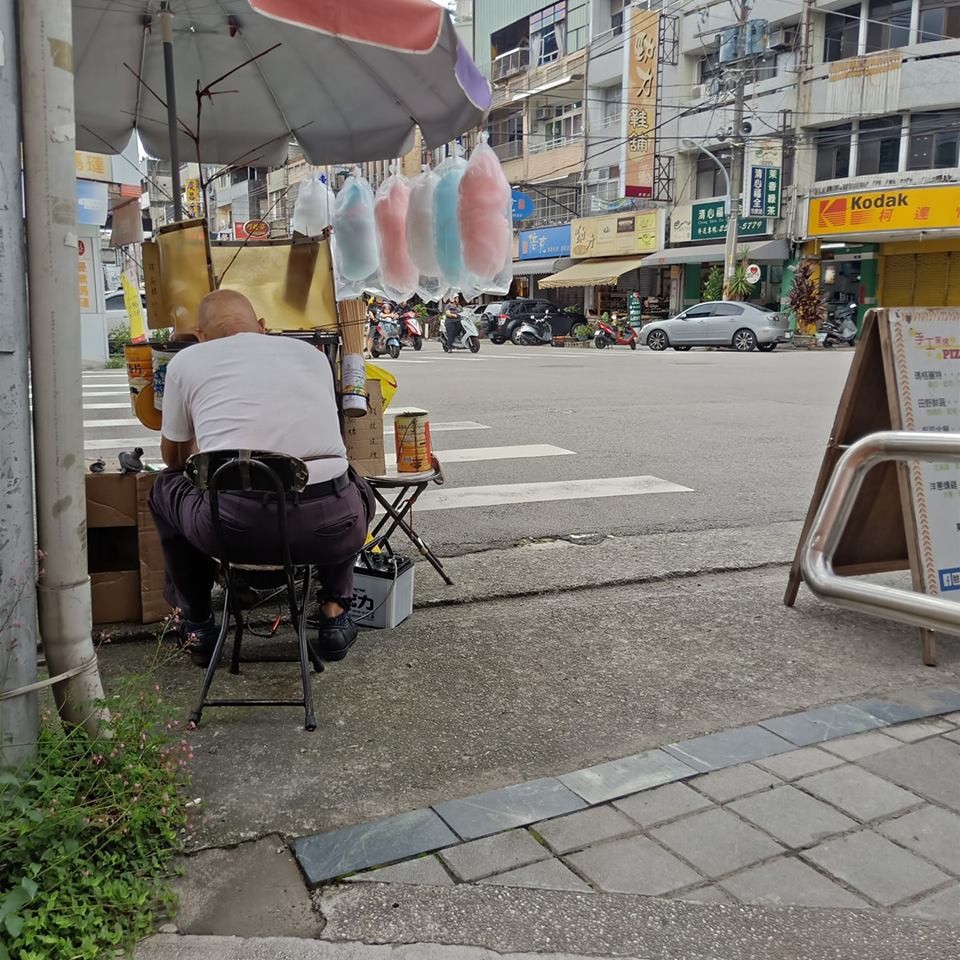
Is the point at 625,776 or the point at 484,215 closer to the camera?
the point at 625,776

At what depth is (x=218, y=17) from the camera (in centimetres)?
477

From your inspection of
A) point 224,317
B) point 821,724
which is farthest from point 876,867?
point 224,317

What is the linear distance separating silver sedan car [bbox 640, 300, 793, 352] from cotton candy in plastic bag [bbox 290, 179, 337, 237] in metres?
21.3

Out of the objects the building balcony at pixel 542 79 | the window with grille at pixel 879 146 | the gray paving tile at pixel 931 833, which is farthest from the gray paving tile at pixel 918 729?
the building balcony at pixel 542 79

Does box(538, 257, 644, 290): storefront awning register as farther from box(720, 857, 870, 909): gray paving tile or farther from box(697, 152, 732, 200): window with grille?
box(720, 857, 870, 909): gray paving tile

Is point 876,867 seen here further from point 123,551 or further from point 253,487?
point 123,551

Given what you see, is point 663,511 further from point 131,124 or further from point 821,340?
point 821,340

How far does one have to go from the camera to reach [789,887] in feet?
7.91

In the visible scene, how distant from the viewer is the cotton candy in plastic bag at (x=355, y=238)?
218 inches

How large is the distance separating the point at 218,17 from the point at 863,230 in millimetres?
26542

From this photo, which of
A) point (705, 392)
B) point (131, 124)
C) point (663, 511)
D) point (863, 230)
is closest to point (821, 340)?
point (863, 230)

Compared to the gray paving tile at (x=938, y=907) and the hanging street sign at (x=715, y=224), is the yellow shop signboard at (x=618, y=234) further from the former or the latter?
the gray paving tile at (x=938, y=907)

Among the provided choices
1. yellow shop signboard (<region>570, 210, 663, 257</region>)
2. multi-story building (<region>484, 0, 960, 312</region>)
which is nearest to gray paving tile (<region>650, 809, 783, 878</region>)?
multi-story building (<region>484, 0, 960, 312</region>)

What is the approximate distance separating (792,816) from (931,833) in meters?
0.37
